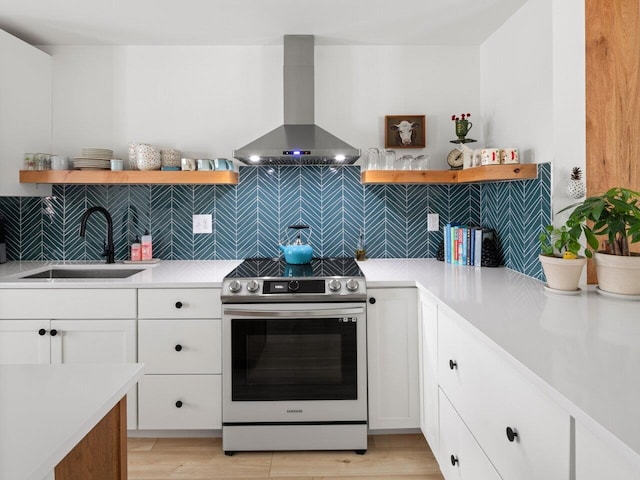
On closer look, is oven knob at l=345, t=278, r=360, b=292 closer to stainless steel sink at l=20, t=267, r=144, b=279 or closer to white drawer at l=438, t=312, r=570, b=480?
white drawer at l=438, t=312, r=570, b=480

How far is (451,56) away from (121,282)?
8.22 feet

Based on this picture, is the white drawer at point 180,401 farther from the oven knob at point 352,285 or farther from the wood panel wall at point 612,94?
the wood panel wall at point 612,94

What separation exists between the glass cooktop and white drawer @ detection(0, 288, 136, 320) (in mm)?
570

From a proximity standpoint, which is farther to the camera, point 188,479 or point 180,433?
point 180,433

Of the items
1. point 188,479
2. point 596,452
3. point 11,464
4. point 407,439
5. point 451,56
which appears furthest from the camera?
point 451,56

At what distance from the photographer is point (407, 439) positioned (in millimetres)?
2404

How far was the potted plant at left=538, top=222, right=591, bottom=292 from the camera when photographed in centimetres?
177

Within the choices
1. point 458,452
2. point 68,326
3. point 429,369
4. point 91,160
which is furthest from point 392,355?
point 91,160

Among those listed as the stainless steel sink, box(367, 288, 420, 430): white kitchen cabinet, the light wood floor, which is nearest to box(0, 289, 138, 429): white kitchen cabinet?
the light wood floor

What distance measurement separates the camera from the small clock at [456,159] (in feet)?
9.21

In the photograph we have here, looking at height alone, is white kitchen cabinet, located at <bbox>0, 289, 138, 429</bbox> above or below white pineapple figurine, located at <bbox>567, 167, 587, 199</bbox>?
below

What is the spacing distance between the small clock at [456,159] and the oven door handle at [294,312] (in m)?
1.20

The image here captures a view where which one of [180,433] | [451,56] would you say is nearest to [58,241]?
[180,433]

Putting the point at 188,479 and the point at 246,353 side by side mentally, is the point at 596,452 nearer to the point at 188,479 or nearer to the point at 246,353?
the point at 246,353
